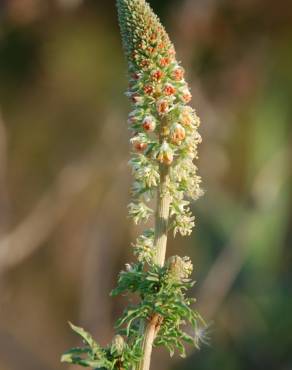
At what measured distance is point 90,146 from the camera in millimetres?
6500

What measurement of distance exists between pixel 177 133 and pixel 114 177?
15.6 ft

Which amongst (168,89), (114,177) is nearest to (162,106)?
(168,89)

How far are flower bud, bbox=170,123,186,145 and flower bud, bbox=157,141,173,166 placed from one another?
19mm

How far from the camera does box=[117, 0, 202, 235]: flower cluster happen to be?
1734 millimetres

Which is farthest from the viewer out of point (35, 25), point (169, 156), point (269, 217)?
point (35, 25)

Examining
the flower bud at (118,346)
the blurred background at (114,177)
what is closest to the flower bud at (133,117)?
the flower bud at (118,346)

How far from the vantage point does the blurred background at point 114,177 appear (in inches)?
233

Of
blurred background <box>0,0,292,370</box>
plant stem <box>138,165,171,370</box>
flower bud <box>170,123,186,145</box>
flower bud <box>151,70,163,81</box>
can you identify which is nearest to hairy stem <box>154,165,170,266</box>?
plant stem <box>138,165,171,370</box>

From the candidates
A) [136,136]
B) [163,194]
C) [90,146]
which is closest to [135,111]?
[136,136]

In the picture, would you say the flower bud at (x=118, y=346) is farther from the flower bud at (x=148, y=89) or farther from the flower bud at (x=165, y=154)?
the flower bud at (x=148, y=89)

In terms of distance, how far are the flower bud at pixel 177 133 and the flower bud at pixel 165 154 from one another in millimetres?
19

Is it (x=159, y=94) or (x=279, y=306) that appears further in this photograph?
(x=279, y=306)

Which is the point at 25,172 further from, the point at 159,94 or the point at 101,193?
the point at 159,94

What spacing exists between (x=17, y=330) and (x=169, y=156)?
5019mm
